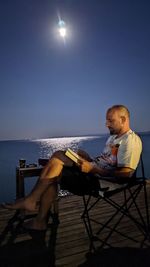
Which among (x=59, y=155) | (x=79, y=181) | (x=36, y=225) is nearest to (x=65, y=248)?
(x=36, y=225)

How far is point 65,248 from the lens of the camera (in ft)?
8.72

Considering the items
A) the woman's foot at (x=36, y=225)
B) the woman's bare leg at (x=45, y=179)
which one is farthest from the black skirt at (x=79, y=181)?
the woman's foot at (x=36, y=225)

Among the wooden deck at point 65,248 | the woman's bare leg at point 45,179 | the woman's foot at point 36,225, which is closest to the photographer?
the wooden deck at point 65,248

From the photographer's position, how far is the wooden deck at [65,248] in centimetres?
236

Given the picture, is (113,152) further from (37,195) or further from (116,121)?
(37,195)

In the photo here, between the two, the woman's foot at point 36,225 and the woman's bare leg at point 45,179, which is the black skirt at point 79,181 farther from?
the woman's foot at point 36,225

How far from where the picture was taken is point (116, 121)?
2977 millimetres

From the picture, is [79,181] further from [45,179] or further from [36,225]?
[36,225]

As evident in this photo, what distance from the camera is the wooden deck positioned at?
2.36 m

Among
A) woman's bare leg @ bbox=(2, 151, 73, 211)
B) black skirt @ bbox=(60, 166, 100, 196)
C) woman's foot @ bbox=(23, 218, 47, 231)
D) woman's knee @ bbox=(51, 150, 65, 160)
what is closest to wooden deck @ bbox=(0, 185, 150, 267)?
woman's foot @ bbox=(23, 218, 47, 231)

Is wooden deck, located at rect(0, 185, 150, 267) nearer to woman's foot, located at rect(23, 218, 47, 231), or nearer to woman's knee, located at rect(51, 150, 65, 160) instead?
woman's foot, located at rect(23, 218, 47, 231)

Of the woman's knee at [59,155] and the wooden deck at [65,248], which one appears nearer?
the wooden deck at [65,248]

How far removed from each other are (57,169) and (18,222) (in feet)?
4.18

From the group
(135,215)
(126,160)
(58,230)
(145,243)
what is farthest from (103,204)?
(126,160)
